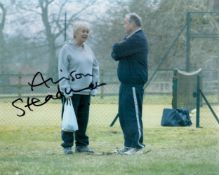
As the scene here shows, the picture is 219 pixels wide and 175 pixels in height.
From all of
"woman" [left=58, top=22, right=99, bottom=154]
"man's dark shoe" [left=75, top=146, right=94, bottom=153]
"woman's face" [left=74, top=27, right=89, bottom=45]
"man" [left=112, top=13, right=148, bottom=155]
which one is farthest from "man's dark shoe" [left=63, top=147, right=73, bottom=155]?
"woman's face" [left=74, top=27, right=89, bottom=45]

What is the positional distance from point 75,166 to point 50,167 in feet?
0.65

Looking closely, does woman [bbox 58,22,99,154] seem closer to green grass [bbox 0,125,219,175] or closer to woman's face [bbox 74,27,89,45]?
woman's face [bbox 74,27,89,45]

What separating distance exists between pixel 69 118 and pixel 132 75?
2.28 ft

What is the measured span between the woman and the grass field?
0.45 meters

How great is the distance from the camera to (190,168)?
499 centimetres

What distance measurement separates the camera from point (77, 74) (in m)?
6.11

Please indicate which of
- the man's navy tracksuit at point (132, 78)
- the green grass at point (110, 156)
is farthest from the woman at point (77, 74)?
the green grass at point (110, 156)

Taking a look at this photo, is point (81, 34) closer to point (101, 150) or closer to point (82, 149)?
point (82, 149)

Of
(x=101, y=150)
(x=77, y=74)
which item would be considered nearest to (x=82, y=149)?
(x=101, y=150)

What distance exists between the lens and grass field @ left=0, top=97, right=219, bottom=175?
16.1 ft

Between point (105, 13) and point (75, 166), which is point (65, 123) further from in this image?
point (105, 13)

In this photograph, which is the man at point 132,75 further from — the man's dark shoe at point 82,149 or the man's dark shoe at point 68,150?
the man's dark shoe at point 68,150

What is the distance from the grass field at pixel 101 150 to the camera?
16.1 feet

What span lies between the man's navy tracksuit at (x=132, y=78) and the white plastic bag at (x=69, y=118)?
0.48 m
